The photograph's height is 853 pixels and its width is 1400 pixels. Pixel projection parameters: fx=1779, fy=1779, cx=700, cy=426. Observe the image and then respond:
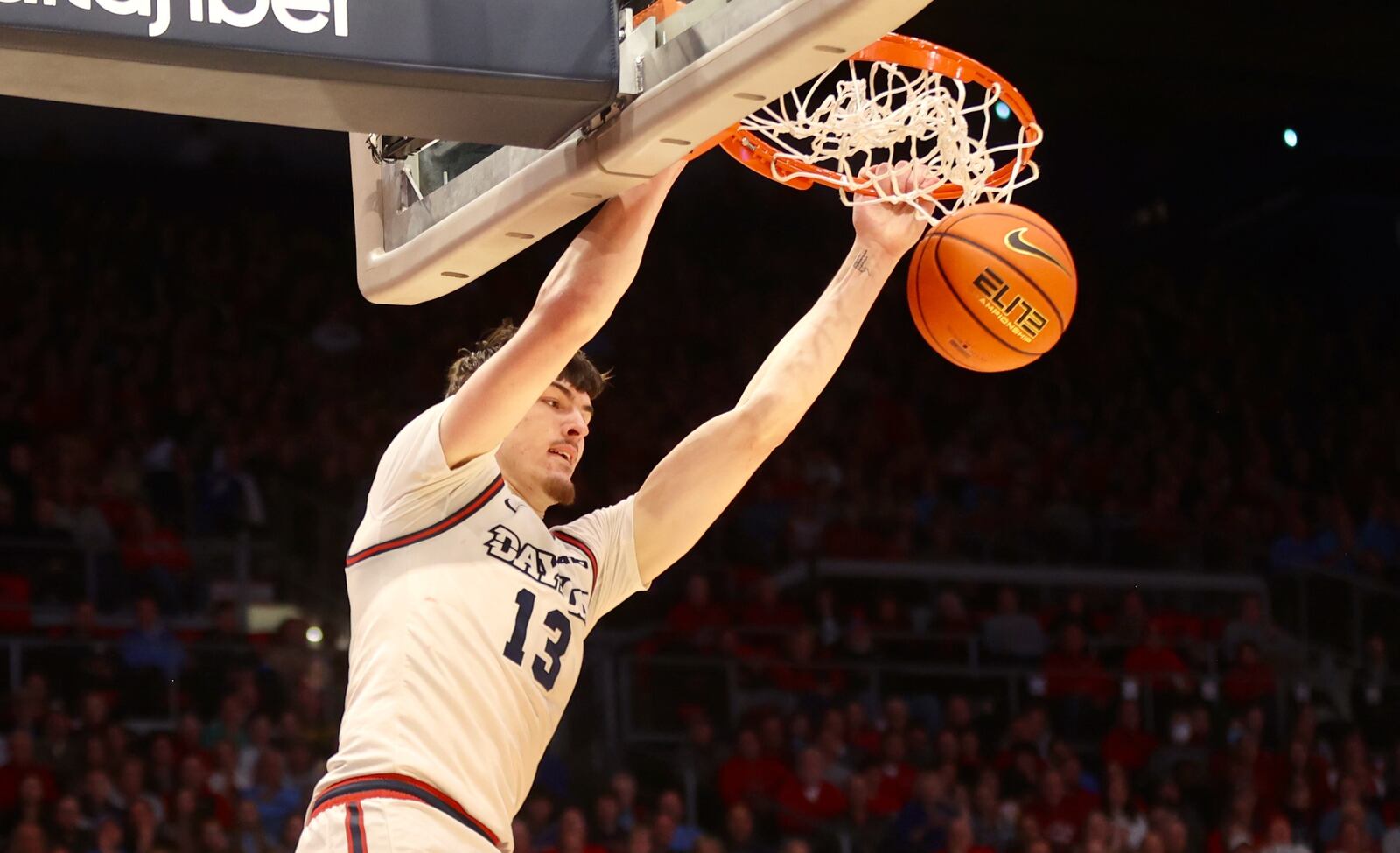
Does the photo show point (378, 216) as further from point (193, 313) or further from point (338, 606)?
Result: point (193, 313)

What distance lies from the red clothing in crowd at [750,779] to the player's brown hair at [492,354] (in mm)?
6340

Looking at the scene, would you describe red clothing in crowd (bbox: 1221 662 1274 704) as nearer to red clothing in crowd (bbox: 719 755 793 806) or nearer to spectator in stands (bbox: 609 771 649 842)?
red clothing in crowd (bbox: 719 755 793 806)

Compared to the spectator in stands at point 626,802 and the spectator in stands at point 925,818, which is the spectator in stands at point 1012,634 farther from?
the spectator in stands at point 626,802

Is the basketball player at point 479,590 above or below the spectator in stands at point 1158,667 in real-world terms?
below

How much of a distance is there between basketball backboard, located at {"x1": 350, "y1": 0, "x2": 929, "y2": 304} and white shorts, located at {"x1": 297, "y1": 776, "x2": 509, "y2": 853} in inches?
37.8

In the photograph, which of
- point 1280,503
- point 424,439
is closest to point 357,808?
point 424,439

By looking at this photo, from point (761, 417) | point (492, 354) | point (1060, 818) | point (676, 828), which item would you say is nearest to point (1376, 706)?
point (1060, 818)

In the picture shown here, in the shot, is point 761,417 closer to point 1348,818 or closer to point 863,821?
point 863,821

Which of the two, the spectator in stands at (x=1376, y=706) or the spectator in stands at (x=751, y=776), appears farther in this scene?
the spectator in stands at (x=1376, y=706)

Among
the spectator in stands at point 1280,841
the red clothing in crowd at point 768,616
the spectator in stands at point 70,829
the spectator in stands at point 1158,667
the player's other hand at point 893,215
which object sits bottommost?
the spectator in stands at point 1280,841

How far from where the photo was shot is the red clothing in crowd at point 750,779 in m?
9.67

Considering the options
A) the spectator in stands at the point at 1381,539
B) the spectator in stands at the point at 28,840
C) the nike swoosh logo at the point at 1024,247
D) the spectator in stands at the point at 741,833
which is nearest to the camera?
the nike swoosh logo at the point at 1024,247

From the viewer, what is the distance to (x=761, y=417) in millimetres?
3604

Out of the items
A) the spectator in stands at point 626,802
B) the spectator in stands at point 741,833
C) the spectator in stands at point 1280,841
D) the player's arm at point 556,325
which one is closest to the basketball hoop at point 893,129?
the player's arm at point 556,325
